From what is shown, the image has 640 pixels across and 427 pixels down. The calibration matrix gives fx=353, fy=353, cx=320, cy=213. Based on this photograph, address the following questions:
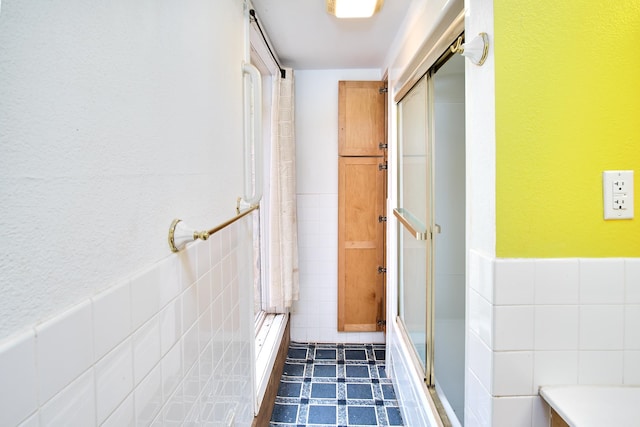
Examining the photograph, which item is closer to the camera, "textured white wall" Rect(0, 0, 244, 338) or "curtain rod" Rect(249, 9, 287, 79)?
"textured white wall" Rect(0, 0, 244, 338)

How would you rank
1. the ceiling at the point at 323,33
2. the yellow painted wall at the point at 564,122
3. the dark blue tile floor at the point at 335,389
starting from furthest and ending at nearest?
the dark blue tile floor at the point at 335,389, the ceiling at the point at 323,33, the yellow painted wall at the point at 564,122

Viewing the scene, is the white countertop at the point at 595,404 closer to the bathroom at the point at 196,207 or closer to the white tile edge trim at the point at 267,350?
the bathroom at the point at 196,207

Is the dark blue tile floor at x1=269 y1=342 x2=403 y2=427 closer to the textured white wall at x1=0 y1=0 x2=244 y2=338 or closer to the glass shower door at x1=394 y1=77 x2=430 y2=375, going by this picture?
the glass shower door at x1=394 y1=77 x2=430 y2=375

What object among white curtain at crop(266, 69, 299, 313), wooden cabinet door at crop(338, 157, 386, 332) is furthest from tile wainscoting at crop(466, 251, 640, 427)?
wooden cabinet door at crop(338, 157, 386, 332)

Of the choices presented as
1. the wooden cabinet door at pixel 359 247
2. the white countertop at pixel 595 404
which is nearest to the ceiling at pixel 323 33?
the wooden cabinet door at pixel 359 247

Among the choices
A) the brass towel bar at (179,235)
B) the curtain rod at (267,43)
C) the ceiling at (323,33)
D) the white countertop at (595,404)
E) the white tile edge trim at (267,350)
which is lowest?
the white tile edge trim at (267,350)

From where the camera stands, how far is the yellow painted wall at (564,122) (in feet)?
A: 2.94

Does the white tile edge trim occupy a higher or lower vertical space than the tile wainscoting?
lower

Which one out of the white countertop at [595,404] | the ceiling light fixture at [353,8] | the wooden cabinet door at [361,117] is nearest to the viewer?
the white countertop at [595,404]

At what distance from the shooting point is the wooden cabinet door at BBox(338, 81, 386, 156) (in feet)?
9.33

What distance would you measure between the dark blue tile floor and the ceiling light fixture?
2287mm

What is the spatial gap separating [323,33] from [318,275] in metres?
1.85

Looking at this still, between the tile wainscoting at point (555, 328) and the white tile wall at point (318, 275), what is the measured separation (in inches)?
83.8

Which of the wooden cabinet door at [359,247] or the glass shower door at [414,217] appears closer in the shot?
the glass shower door at [414,217]
